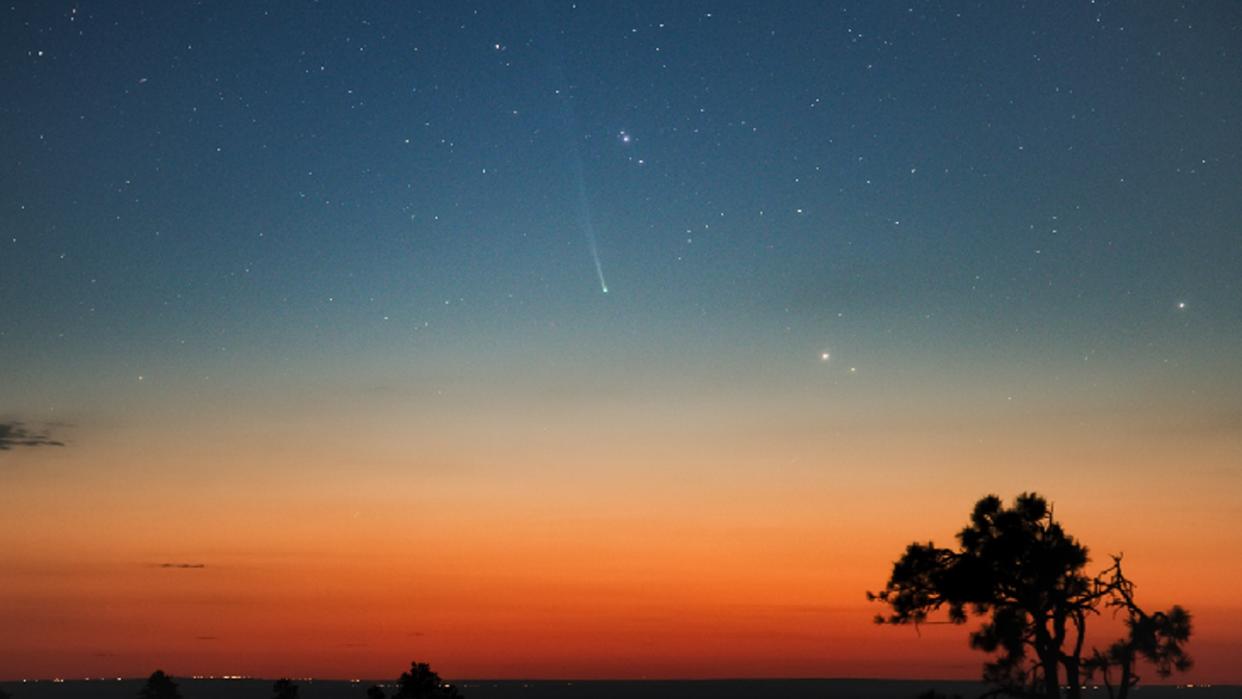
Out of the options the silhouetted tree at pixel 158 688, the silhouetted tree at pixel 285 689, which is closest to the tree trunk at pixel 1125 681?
the silhouetted tree at pixel 285 689

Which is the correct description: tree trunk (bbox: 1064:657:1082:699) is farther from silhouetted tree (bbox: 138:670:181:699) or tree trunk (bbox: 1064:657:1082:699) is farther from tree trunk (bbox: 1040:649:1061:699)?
silhouetted tree (bbox: 138:670:181:699)

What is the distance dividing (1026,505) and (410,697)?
94.8 ft

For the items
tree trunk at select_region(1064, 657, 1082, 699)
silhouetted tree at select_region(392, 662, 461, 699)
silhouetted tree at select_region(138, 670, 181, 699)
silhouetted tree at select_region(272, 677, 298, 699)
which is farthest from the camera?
silhouetted tree at select_region(138, 670, 181, 699)

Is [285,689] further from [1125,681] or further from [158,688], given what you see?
[1125,681]

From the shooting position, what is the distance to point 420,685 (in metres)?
50.0

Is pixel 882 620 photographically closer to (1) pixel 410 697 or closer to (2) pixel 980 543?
(2) pixel 980 543

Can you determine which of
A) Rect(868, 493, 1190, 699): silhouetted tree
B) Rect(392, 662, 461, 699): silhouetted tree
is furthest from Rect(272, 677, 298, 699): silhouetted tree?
Rect(868, 493, 1190, 699): silhouetted tree

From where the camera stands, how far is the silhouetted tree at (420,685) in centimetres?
4972

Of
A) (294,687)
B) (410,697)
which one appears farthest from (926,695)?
(294,687)

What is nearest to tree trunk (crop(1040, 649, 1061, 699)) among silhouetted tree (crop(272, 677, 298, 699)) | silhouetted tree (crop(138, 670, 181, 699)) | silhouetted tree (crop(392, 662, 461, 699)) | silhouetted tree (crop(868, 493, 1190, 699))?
silhouetted tree (crop(868, 493, 1190, 699))

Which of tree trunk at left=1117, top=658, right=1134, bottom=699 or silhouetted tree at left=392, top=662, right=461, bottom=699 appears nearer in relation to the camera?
tree trunk at left=1117, top=658, right=1134, bottom=699

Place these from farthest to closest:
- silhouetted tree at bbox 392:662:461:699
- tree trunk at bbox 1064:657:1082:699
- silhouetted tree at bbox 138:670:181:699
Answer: silhouetted tree at bbox 138:670:181:699 → silhouetted tree at bbox 392:662:461:699 → tree trunk at bbox 1064:657:1082:699

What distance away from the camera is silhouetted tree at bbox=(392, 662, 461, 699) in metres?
49.7

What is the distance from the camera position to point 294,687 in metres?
80.9
